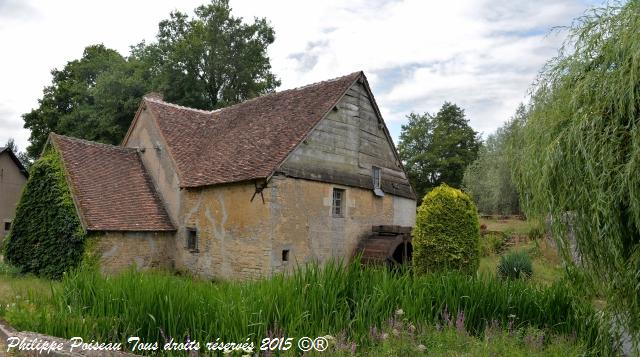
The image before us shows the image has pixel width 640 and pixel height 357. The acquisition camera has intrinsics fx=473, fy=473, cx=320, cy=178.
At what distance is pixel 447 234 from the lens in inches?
526

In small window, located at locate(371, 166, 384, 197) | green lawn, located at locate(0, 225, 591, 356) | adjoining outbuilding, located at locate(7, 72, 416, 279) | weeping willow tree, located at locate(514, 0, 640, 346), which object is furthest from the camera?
small window, located at locate(371, 166, 384, 197)

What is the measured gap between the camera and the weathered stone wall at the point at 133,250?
1425 cm

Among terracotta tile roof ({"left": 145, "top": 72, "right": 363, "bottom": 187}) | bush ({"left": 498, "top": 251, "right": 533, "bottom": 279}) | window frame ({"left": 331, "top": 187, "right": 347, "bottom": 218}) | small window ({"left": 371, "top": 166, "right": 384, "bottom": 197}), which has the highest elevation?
terracotta tile roof ({"left": 145, "top": 72, "right": 363, "bottom": 187})

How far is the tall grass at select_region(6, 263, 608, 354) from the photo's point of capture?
5.42 meters

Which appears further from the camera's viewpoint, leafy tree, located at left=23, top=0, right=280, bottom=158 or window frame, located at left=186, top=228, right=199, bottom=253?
leafy tree, located at left=23, top=0, right=280, bottom=158

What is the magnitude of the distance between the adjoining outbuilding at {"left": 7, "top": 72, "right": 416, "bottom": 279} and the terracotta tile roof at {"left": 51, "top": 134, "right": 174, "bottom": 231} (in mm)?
40

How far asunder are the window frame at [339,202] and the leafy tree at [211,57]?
18.0m

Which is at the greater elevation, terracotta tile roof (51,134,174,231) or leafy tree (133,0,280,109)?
leafy tree (133,0,280,109)

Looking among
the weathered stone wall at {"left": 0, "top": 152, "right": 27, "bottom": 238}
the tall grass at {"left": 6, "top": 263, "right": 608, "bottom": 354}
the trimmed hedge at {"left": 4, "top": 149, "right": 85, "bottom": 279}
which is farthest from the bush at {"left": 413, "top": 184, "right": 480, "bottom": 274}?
the weathered stone wall at {"left": 0, "top": 152, "right": 27, "bottom": 238}

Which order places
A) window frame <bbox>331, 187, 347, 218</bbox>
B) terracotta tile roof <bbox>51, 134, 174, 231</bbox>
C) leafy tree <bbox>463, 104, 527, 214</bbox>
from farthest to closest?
leafy tree <bbox>463, 104, 527, 214</bbox> < window frame <bbox>331, 187, 347, 218</bbox> < terracotta tile roof <bbox>51, 134, 174, 231</bbox>

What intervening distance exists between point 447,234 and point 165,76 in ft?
76.0

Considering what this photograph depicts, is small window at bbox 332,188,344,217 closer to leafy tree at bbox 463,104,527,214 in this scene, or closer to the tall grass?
→ the tall grass

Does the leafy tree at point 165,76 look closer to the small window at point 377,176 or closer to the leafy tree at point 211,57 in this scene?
the leafy tree at point 211,57

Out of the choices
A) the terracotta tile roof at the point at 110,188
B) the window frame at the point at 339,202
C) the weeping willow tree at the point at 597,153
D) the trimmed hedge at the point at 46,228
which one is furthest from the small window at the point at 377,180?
the weeping willow tree at the point at 597,153
